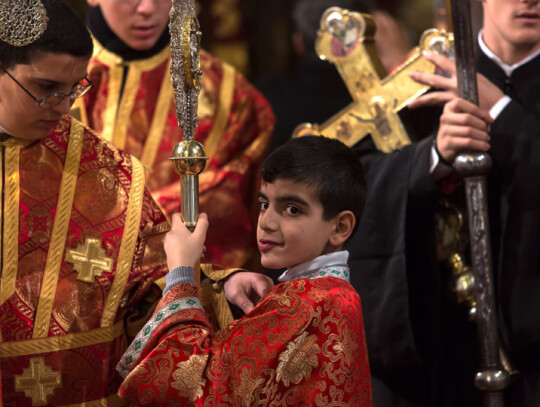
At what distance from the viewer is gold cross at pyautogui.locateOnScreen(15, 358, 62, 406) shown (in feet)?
8.59

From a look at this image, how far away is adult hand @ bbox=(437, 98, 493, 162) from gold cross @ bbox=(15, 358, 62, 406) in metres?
1.28

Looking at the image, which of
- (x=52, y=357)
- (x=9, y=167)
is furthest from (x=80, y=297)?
(x=9, y=167)

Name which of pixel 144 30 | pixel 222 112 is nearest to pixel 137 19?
pixel 144 30

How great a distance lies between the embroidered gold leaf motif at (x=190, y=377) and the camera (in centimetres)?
230

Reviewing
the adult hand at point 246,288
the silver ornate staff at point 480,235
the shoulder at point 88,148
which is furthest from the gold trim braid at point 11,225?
the silver ornate staff at point 480,235

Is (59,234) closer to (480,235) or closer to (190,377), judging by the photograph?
(190,377)

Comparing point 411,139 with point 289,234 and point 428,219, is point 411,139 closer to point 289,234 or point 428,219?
point 428,219

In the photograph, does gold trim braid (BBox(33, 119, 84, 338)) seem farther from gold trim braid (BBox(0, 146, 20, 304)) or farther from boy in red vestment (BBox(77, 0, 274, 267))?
boy in red vestment (BBox(77, 0, 274, 267))

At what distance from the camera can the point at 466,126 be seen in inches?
122

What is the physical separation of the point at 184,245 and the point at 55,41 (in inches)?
23.4

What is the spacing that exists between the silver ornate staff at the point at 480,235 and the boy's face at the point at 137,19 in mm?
1184

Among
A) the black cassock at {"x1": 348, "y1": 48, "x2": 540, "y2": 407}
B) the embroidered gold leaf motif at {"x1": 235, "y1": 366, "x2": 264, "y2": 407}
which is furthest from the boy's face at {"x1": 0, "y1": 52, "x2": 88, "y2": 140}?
the black cassock at {"x1": 348, "y1": 48, "x2": 540, "y2": 407}

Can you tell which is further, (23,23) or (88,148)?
(88,148)

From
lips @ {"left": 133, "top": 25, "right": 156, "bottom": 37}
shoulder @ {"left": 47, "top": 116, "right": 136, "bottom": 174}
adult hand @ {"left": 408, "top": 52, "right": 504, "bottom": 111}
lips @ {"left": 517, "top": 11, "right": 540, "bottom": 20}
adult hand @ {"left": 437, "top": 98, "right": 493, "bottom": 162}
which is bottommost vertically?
shoulder @ {"left": 47, "top": 116, "right": 136, "bottom": 174}
